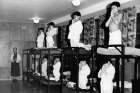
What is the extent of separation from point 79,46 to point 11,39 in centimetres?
865

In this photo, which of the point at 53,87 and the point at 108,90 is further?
the point at 53,87

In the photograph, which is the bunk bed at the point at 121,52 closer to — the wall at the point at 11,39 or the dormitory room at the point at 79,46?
the dormitory room at the point at 79,46

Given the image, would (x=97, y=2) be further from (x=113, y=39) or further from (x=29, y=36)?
(x=29, y=36)

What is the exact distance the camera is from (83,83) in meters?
6.75

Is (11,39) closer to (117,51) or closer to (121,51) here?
(117,51)

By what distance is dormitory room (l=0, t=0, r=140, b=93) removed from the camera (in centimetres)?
511

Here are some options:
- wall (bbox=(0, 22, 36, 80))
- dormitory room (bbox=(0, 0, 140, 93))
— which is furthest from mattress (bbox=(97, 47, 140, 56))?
wall (bbox=(0, 22, 36, 80))

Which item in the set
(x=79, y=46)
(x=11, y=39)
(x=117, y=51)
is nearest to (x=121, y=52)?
(x=117, y=51)

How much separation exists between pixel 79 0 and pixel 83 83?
2.76m

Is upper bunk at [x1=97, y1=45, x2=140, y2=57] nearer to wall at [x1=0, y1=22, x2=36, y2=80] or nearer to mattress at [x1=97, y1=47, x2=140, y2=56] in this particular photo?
mattress at [x1=97, y1=47, x2=140, y2=56]

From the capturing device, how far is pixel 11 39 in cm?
1406

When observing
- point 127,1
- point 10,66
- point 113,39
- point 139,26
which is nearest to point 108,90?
point 113,39

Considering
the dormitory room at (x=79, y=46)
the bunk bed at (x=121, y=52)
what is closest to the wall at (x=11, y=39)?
the dormitory room at (x=79, y=46)

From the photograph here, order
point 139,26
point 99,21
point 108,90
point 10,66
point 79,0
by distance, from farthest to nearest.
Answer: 1. point 10,66
2. point 99,21
3. point 79,0
4. point 139,26
5. point 108,90
